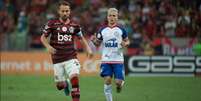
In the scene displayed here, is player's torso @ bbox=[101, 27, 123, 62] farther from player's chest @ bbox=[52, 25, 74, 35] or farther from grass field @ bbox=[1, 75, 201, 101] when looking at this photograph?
grass field @ bbox=[1, 75, 201, 101]

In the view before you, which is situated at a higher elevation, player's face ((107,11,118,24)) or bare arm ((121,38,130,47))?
player's face ((107,11,118,24))

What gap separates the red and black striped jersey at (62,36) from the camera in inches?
528

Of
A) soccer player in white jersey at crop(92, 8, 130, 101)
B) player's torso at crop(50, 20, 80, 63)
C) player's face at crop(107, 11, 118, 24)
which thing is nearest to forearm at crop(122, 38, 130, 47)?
soccer player in white jersey at crop(92, 8, 130, 101)

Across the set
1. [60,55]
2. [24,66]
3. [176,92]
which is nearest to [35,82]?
[24,66]

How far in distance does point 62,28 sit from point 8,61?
44.2 ft

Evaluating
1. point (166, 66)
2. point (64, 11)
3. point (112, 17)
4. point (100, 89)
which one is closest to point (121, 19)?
point (166, 66)

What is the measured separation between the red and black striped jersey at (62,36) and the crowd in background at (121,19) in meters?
12.2

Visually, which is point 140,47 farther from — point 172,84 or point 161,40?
point 172,84

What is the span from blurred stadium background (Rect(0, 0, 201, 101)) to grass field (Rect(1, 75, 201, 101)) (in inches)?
1.5

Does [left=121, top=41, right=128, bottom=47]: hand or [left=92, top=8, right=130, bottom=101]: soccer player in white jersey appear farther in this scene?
[left=92, top=8, right=130, bottom=101]: soccer player in white jersey

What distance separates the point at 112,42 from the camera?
47.0ft

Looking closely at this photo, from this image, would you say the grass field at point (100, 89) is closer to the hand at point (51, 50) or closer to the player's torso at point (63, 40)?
the player's torso at point (63, 40)

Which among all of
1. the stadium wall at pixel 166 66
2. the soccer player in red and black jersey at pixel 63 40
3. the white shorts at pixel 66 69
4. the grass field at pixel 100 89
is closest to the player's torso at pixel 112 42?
the soccer player in red and black jersey at pixel 63 40

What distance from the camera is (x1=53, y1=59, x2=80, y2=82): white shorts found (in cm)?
1330
